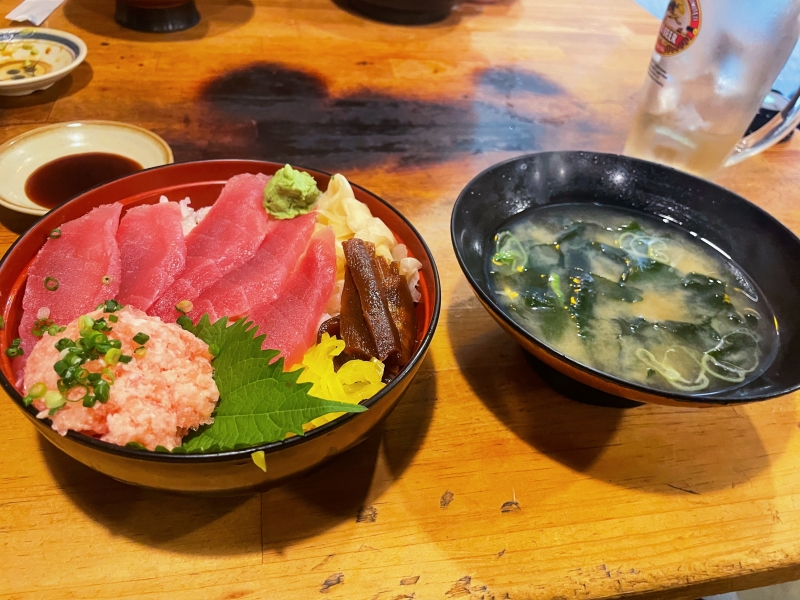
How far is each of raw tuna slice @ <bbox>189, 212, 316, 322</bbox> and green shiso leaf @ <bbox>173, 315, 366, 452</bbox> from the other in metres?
0.11

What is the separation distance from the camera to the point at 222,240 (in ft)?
4.42

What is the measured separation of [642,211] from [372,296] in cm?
93

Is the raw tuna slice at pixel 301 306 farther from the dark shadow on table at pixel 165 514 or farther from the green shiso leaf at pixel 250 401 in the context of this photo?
the dark shadow on table at pixel 165 514

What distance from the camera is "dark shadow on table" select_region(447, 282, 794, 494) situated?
1.25m

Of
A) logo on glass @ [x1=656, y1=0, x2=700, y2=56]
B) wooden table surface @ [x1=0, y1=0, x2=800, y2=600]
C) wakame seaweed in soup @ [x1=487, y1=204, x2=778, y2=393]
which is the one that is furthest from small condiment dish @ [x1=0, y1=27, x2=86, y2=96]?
logo on glass @ [x1=656, y1=0, x2=700, y2=56]

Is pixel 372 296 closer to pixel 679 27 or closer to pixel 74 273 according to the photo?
pixel 74 273

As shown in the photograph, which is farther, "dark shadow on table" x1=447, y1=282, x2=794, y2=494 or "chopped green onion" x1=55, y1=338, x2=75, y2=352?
"dark shadow on table" x1=447, y1=282, x2=794, y2=494

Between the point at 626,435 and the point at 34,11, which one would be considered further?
the point at 34,11

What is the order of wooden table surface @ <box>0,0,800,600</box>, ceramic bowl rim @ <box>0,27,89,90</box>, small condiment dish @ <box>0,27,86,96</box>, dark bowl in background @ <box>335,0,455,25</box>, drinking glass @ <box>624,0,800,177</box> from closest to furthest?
wooden table surface @ <box>0,0,800,600</box>, drinking glass @ <box>624,0,800,177</box>, ceramic bowl rim @ <box>0,27,89,90</box>, small condiment dish @ <box>0,27,86,96</box>, dark bowl in background @ <box>335,0,455,25</box>

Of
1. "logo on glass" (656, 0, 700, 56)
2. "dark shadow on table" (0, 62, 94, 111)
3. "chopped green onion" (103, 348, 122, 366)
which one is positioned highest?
"logo on glass" (656, 0, 700, 56)

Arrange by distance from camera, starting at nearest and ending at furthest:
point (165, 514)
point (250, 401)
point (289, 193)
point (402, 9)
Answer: point (250, 401) < point (165, 514) < point (289, 193) < point (402, 9)

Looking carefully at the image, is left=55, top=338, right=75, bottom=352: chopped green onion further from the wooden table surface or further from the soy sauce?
the soy sauce

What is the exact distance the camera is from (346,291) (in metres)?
1.26

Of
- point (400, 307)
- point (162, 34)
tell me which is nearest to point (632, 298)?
point (400, 307)
